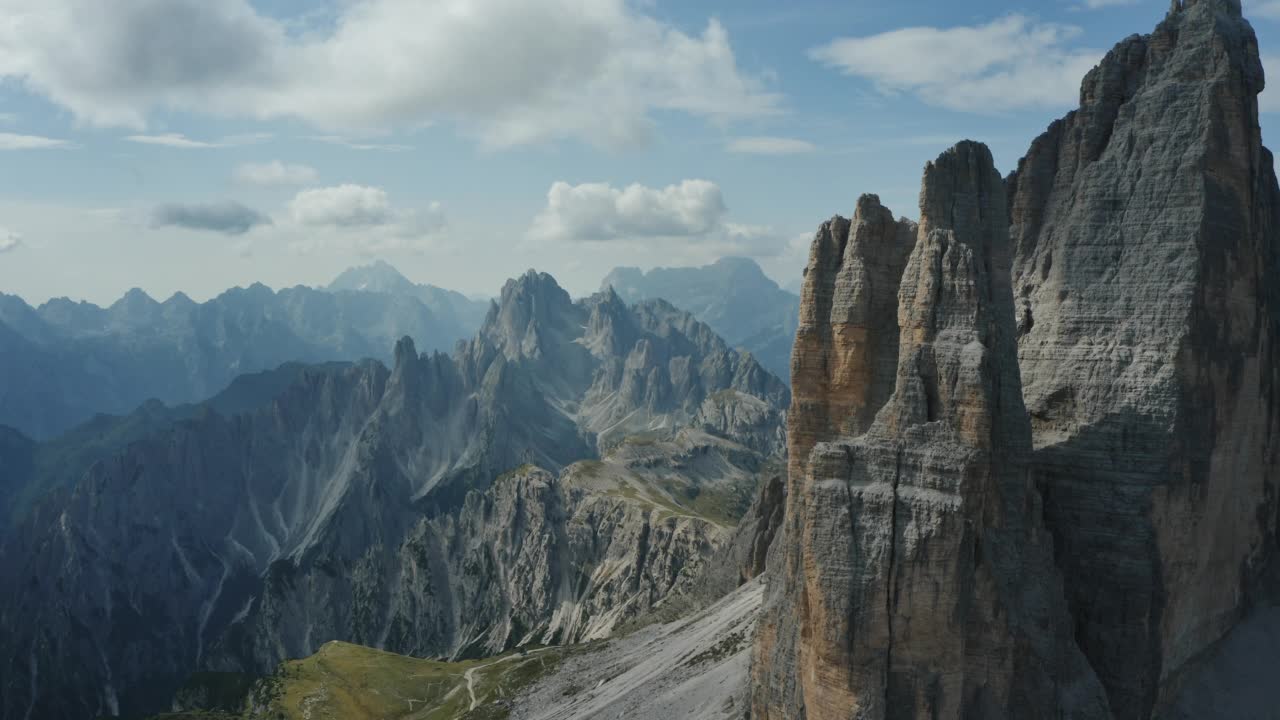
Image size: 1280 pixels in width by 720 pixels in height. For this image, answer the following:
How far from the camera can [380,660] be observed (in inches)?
5404

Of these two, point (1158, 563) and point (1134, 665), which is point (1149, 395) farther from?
point (1134, 665)

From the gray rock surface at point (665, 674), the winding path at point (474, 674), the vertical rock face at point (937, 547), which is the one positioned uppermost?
the vertical rock face at point (937, 547)

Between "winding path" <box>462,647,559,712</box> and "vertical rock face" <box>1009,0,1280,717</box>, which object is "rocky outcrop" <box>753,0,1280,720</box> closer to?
"vertical rock face" <box>1009,0,1280,717</box>

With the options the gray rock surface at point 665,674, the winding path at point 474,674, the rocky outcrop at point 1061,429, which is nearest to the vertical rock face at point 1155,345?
the rocky outcrop at point 1061,429

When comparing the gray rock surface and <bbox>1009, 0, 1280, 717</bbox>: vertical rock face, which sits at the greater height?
<bbox>1009, 0, 1280, 717</bbox>: vertical rock face

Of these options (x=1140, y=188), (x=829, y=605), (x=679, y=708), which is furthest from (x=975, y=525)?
(x=679, y=708)

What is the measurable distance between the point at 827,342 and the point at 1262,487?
26.3 meters

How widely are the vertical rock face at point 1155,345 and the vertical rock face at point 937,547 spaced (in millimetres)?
4774

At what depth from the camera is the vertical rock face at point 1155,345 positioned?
38.7 m

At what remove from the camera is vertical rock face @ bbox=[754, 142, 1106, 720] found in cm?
3150

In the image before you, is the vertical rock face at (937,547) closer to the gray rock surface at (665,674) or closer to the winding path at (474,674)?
the gray rock surface at (665,674)

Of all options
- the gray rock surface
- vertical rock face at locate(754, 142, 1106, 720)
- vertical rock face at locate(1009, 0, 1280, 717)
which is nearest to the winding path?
the gray rock surface

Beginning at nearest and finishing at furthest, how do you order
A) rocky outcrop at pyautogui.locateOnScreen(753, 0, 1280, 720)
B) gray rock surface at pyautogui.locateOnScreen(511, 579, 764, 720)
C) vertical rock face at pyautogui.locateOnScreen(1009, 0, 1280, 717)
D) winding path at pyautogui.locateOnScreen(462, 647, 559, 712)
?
rocky outcrop at pyautogui.locateOnScreen(753, 0, 1280, 720) → vertical rock face at pyautogui.locateOnScreen(1009, 0, 1280, 717) → gray rock surface at pyautogui.locateOnScreen(511, 579, 764, 720) → winding path at pyautogui.locateOnScreen(462, 647, 559, 712)

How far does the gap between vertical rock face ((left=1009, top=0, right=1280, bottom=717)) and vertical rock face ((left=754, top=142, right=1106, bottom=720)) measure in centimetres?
477
